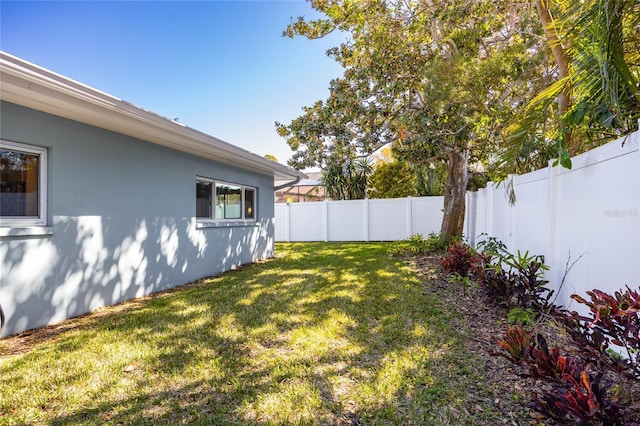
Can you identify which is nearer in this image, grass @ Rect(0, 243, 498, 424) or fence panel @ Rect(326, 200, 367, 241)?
grass @ Rect(0, 243, 498, 424)

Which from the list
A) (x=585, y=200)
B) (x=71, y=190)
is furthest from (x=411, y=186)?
(x=71, y=190)

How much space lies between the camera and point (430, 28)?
6652 millimetres

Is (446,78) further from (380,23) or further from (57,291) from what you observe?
(57,291)

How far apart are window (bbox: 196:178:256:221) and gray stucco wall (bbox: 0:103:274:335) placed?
0.34 metres

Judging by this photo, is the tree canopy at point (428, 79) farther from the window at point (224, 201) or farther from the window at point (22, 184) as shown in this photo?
the window at point (22, 184)

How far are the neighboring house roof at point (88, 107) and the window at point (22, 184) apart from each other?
536 mm

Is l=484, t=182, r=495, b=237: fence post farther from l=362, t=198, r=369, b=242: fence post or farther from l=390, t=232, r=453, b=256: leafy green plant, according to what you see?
l=362, t=198, r=369, b=242: fence post

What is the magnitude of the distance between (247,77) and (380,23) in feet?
14.7

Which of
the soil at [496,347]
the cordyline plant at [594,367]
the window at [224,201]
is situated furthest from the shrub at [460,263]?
the window at [224,201]

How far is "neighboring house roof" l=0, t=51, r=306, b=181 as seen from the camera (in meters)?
2.85

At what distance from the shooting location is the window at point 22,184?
3.47m

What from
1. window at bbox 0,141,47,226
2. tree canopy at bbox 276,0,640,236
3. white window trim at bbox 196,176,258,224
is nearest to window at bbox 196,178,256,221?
white window trim at bbox 196,176,258,224

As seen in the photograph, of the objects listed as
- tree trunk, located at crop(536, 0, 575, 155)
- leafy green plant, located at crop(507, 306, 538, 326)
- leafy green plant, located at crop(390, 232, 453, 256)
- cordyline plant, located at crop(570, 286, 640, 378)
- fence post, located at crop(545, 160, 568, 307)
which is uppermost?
tree trunk, located at crop(536, 0, 575, 155)

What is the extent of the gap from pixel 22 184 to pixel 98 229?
101cm
